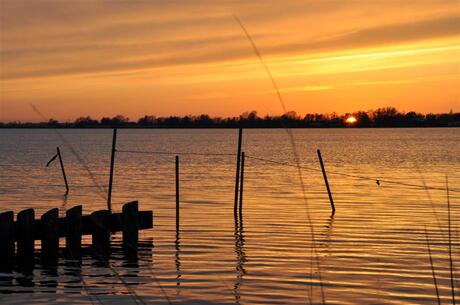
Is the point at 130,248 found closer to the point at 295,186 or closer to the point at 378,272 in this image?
the point at 378,272

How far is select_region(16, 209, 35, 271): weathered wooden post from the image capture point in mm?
17297

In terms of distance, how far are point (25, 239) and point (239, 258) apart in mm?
4907

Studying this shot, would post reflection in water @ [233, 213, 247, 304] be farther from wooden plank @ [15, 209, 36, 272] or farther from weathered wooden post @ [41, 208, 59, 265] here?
wooden plank @ [15, 209, 36, 272]

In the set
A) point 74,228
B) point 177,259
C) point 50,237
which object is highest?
point 74,228

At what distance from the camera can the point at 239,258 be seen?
1839 centimetres

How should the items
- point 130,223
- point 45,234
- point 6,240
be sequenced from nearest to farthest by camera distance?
point 6,240, point 45,234, point 130,223

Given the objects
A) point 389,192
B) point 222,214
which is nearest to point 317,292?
point 222,214

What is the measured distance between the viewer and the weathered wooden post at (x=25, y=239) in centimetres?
1730

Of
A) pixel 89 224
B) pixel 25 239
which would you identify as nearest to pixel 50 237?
pixel 25 239

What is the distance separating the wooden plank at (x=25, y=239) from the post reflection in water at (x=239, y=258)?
15.2 ft

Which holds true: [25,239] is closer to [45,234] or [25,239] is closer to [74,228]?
[45,234]

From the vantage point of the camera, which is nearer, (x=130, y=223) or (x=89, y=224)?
(x=89, y=224)

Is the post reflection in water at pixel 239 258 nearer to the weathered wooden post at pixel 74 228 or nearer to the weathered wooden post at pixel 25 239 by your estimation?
the weathered wooden post at pixel 74 228

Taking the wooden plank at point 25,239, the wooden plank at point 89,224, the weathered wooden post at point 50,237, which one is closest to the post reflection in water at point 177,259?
the wooden plank at point 89,224
